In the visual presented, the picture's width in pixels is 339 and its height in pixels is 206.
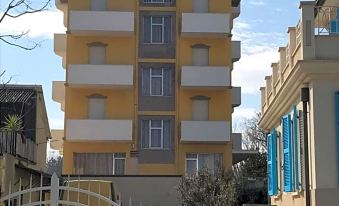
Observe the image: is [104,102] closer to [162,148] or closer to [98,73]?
[98,73]

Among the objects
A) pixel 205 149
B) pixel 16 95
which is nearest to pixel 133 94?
pixel 205 149

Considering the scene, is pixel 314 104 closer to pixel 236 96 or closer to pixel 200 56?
pixel 200 56

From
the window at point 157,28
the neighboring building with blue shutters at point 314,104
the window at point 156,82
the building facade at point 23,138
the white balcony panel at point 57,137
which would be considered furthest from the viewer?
the white balcony panel at point 57,137

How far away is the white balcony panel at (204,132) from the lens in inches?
1535

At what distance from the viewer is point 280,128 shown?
1906cm

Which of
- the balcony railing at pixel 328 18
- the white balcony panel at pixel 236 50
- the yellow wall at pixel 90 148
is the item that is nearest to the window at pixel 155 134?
the yellow wall at pixel 90 148

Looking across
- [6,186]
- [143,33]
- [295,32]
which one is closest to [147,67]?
[143,33]

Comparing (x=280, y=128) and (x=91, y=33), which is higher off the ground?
(x=91, y=33)

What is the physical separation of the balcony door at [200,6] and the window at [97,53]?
6460mm

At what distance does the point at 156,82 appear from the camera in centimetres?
4069

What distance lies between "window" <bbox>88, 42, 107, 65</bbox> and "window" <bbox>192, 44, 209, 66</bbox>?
5.81 meters

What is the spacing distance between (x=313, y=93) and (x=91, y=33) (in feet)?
90.6

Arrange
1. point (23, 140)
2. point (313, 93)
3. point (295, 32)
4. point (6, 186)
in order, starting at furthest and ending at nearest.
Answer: point (23, 140) < point (6, 186) < point (295, 32) < point (313, 93)

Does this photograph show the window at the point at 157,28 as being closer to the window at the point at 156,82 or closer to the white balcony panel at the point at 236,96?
the window at the point at 156,82
